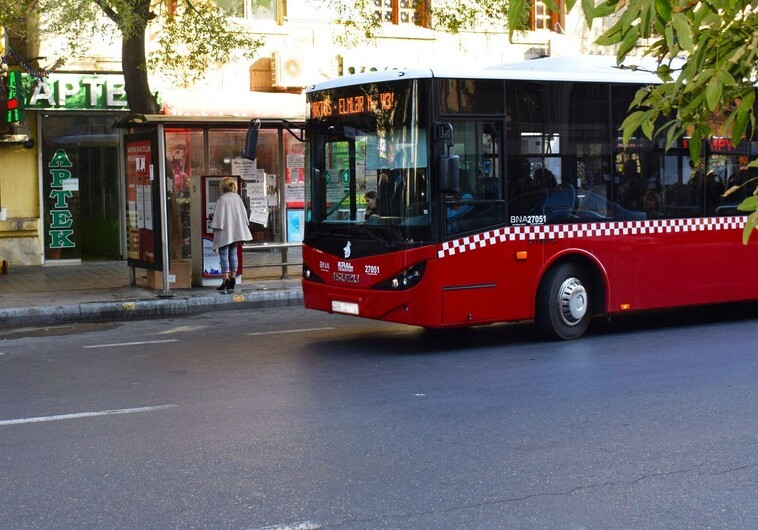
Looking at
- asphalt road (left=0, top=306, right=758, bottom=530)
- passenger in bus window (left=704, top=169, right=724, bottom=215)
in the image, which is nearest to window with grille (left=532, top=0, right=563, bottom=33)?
passenger in bus window (left=704, top=169, right=724, bottom=215)

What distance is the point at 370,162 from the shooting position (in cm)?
1112

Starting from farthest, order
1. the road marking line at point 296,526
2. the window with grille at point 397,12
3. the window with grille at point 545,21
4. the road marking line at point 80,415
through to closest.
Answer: the window with grille at point 545,21
the window with grille at point 397,12
the road marking line at point 80,415
the road marking line at point 296,526

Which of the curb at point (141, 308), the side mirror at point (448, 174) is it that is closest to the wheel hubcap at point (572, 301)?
the side mirror at point (448, 174)

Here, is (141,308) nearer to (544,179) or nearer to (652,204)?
(544,179)

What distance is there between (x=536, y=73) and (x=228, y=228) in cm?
615

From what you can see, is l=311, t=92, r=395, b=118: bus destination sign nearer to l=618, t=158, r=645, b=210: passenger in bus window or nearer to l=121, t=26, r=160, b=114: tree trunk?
l=618, t=158, r=645, b=210: passenger in bus window

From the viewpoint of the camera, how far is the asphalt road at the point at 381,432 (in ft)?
19.5

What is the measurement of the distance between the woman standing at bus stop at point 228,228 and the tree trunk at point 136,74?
217 centimetres

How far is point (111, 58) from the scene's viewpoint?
68.9ft

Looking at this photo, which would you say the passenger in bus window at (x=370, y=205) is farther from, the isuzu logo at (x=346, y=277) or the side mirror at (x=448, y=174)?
the side mirror at (x=448, y=174)

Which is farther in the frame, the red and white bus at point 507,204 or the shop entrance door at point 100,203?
the shop entrance door at point 100,203

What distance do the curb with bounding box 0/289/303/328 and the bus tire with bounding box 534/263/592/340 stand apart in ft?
17.7

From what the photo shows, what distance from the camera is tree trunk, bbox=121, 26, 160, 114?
17297mm

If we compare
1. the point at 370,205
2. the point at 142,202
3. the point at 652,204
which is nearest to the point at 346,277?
the point at 370,205
